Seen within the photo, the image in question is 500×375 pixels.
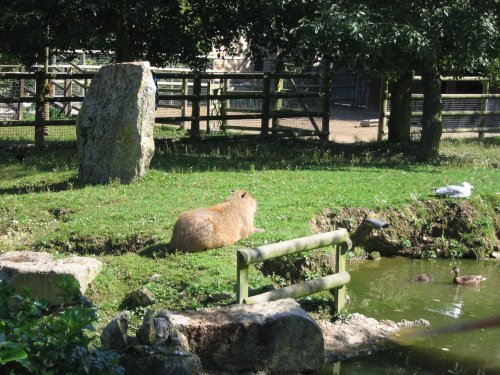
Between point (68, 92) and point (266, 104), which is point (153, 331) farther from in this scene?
point (68, 92)

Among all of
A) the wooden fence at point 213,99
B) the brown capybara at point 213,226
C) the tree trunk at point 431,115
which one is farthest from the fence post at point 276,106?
the brown capybara at point 213,226

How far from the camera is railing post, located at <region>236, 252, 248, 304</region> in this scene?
6836 millimetres

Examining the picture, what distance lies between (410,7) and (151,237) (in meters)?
7.15

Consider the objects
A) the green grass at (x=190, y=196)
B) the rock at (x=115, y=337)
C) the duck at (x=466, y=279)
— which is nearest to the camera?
the rock at (x=115, y=337)

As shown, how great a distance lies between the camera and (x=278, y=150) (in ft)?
52.0

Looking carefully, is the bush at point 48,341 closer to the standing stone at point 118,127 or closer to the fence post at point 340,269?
the fence post at point 340,269

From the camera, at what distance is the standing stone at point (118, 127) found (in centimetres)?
1157

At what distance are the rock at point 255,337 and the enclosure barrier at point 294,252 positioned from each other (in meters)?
0.28

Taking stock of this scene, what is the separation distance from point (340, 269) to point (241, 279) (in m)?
1.44

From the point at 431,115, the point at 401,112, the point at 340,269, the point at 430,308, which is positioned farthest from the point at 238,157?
the point at 340,269

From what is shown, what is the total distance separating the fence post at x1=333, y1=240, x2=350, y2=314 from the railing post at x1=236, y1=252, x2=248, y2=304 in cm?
127

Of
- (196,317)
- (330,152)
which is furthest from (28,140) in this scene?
(196,317)

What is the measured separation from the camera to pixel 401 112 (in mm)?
17188

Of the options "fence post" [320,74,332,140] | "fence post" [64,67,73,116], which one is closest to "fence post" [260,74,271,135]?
"fence post" [320,74,332,140]
